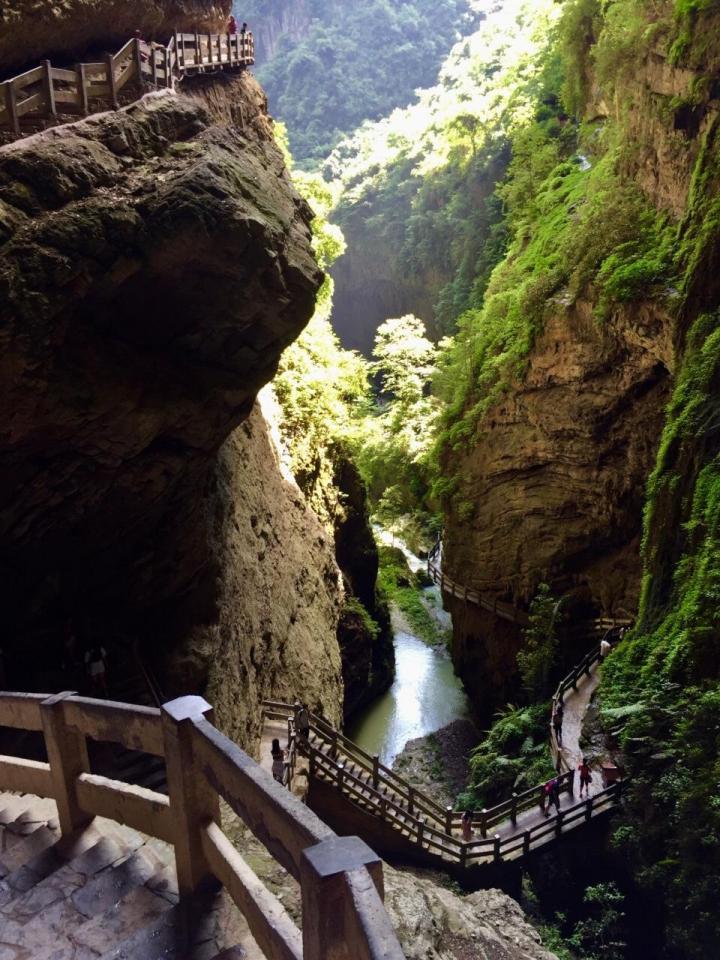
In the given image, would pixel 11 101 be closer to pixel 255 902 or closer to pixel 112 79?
pixel 112 79

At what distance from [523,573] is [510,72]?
1347 inches

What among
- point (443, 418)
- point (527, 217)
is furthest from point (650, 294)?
point (527, 217)

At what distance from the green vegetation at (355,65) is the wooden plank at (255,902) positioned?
69324 mm

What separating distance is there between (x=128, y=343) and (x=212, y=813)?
667cm

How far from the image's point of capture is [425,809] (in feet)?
43.9

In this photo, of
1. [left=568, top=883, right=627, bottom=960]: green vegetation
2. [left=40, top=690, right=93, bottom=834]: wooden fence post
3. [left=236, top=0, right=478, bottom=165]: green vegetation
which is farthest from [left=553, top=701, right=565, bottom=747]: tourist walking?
[left=236, top=0, right=478, bottom=165]: green vegetation

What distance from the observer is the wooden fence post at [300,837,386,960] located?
7.02 feet

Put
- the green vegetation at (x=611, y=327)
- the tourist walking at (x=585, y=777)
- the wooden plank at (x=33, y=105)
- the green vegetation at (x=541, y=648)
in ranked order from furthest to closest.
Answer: the green vegetation at (x=541, y=648) < the tourist walking at (x=585, y=777) < the green vegetation at (x=611, y=327) < the wooden plank at (x=33, y=105)

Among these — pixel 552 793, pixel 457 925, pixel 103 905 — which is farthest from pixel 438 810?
pixel 103 905

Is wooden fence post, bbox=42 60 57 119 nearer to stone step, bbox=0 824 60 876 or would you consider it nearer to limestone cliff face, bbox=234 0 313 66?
stone step, bbox=0 824 60 876

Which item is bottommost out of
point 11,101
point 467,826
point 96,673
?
point 467,826

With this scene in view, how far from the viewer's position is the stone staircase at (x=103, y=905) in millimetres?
3158

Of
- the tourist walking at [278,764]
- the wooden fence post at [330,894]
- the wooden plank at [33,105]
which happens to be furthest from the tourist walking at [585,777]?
the wooden plank at [33,105]

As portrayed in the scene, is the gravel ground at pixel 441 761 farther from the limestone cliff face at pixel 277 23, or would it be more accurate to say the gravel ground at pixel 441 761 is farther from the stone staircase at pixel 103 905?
the limestone cliff face at pixel 277 23
